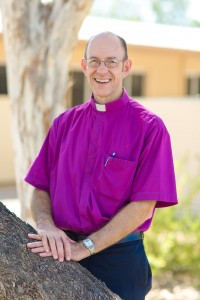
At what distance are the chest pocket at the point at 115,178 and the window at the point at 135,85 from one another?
1241 centimetres

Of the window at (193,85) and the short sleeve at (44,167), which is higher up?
the short sleeve at (44,167)

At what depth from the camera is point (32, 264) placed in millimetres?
2408

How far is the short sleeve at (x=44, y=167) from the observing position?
299cm

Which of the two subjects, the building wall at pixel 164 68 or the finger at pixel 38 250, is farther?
the building wall at pixel 164 68

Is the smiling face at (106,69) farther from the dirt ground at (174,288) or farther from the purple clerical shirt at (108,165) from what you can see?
the dirt ground at (174,288)

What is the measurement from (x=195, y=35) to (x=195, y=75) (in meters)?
1.24

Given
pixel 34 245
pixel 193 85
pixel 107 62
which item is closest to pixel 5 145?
pixel 193 85

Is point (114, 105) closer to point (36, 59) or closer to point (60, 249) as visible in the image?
point (60, 249)

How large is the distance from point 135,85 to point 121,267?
12662 mm

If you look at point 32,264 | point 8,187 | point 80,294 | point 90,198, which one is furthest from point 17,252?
point 8,187

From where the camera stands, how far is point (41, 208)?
2.93 m

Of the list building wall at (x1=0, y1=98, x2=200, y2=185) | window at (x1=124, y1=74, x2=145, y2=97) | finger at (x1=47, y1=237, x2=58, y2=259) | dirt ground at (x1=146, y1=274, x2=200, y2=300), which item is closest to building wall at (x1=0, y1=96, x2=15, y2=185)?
window at (x1=124, y1=74, x2=145, y2=97)

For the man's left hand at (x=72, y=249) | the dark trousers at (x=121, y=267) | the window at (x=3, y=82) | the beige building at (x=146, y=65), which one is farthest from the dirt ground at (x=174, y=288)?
the window at (x=3, y=82)

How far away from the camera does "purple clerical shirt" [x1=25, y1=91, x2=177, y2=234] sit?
270 centimetres
